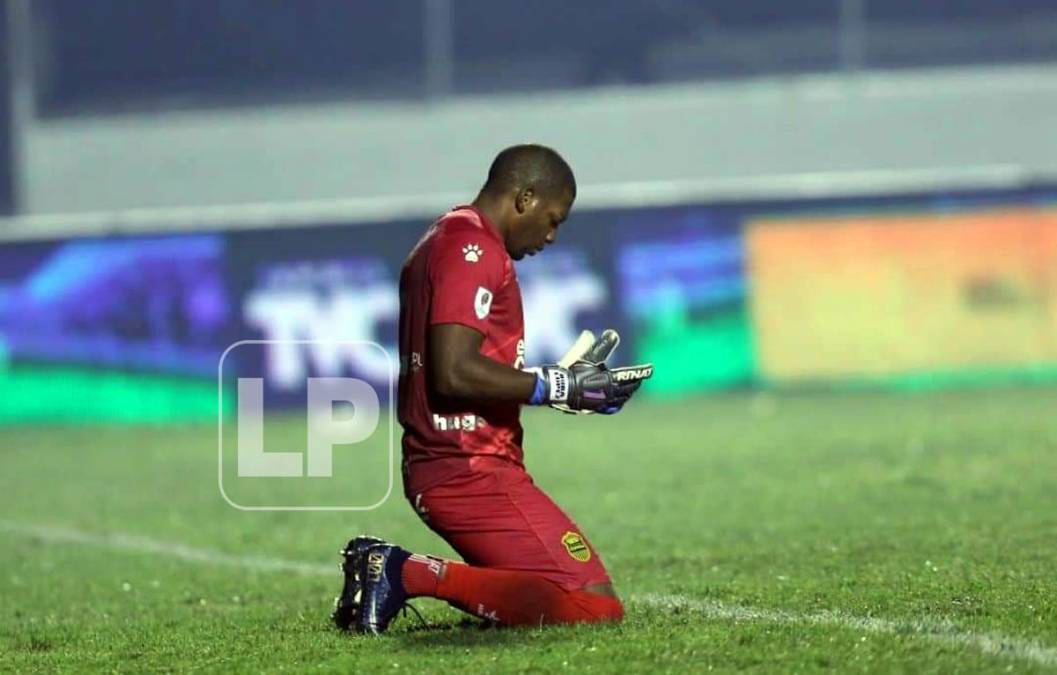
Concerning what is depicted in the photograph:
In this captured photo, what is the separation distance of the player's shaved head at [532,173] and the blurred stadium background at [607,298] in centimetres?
160

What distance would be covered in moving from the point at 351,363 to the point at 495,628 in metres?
12.8

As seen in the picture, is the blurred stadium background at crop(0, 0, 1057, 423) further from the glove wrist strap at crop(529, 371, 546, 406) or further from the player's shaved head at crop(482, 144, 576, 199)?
the glove wrist strap at crop(529, 371, 546, 406)

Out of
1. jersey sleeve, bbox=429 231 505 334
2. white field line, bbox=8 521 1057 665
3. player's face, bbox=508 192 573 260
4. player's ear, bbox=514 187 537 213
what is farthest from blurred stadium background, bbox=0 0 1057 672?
player's ear, bbox=514 187 537 213

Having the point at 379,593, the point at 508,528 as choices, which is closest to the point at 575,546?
the point at 508,528

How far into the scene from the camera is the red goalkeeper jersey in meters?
7.23

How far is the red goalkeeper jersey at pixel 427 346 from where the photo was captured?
285 inches

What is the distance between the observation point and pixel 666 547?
34.9 ft

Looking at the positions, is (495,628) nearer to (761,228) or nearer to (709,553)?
(709,553)

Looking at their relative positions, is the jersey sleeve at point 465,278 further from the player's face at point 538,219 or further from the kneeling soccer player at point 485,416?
the player's face at point 538,219

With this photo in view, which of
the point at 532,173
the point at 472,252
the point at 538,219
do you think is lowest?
the point at 472,252

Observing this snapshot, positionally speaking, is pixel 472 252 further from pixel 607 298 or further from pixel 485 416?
pixel 607 298

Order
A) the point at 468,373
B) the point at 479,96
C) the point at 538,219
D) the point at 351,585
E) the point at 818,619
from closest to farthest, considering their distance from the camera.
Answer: the point at 468,373, the point at 818,619, the point at 351,585, the point at 538,219, the point at 479,96

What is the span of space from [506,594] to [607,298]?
1338cm

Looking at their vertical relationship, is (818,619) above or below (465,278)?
below
